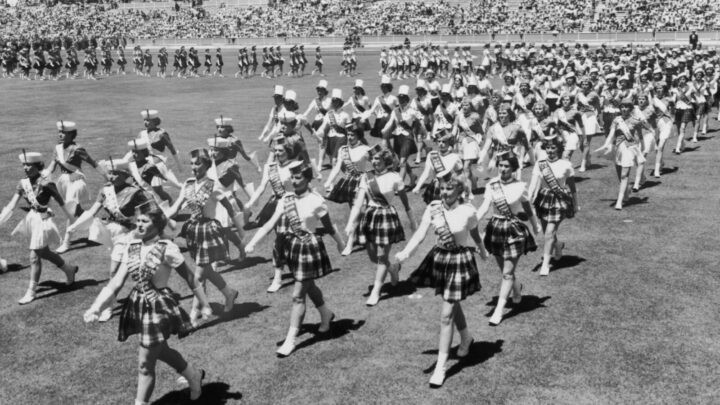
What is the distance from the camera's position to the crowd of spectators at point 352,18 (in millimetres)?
58250

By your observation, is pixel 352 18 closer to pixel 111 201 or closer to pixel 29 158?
pixel 29 158

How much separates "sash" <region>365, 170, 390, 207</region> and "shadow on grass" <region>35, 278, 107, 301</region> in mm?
4769

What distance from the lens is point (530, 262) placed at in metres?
11.3

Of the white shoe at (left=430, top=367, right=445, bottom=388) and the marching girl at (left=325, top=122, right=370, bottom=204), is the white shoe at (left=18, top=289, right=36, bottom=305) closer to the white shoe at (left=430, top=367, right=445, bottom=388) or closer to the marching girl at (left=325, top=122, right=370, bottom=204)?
the marching girl at (left=325, top=122, right=370, bottom=204)

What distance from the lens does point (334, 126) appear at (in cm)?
1527

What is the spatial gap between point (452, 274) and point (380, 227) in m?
2.29

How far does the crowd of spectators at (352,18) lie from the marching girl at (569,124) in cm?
4415

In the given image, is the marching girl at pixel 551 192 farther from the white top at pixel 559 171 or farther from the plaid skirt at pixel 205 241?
the plaid skirt at pixel 205 241

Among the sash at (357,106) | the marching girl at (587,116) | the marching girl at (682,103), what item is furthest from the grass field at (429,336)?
the marching girl at (682,103)

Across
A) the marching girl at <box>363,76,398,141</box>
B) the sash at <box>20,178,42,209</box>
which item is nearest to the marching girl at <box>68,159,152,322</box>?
the sash at <box>20,178,42,209</box>

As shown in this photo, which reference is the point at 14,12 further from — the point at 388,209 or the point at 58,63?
the point at 388,209

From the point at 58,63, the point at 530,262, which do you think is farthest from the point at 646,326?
the point at 58,63

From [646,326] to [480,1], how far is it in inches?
2551

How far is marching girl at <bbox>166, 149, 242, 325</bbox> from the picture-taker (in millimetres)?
8836
